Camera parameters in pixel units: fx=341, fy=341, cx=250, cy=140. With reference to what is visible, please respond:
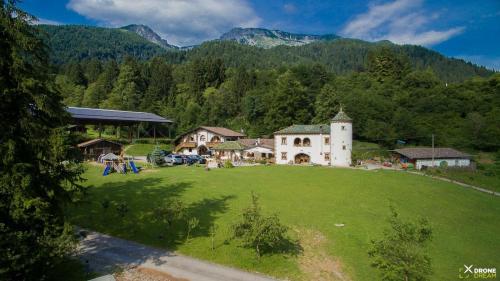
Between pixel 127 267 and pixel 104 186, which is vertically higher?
pixel 104 186

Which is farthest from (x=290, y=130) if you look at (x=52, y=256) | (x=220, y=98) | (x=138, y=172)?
(x=52, y=256)

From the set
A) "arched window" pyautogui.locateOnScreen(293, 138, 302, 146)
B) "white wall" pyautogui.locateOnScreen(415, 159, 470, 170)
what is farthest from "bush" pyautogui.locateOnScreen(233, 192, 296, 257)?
"white wall" pyautogui.locateOnScreen(415, 159, 470, 170)

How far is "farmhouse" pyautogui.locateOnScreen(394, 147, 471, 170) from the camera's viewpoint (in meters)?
53.3

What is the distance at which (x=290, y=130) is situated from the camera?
54375 mm

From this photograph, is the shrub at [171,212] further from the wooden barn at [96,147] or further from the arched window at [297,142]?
the arched window at [297,142]

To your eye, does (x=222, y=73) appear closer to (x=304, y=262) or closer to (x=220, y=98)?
(x=220, y=98)

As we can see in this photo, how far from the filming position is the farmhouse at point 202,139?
65750mm

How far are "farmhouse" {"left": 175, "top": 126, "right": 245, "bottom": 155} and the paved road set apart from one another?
47.3 meters

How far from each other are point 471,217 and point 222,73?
8532 centimetres

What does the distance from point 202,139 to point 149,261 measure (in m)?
51.5

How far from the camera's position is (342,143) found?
163ft

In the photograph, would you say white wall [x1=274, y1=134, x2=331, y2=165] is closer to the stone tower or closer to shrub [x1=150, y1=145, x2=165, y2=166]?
the stone tower

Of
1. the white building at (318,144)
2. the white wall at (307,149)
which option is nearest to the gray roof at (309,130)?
the white building at (318,144)
